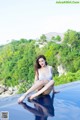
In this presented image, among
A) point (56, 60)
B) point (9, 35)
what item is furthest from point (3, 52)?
point (56, 60)

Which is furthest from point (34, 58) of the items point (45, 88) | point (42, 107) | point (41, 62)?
point (42, 107)

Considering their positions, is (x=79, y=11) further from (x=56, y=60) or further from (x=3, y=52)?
(x=3, y=52)

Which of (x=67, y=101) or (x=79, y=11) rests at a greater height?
(x=79, y=11)

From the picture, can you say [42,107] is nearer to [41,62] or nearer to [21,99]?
[21,99]

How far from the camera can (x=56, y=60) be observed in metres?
3.94

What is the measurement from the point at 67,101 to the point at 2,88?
0.50m

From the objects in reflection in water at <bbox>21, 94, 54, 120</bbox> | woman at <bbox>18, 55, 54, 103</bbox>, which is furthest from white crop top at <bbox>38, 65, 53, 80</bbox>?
reflection in water at <bbox>21, 94, 54, 120</bbox>

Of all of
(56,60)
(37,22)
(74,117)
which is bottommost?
(74,117)

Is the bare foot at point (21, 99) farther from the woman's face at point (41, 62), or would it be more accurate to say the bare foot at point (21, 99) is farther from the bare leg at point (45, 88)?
the woman's face at point (41, 62)

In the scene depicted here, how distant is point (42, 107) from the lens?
3.96 metres

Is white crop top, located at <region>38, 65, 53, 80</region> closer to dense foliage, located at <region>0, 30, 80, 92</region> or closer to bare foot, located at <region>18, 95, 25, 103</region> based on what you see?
dense foliage, located at <region>0, 30, 80, 92</region>

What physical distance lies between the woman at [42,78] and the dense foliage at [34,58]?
0.03 metres

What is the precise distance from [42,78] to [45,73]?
4 centimetres

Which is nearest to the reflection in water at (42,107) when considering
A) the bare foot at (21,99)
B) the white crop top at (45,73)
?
the bare foot at (21,99)
